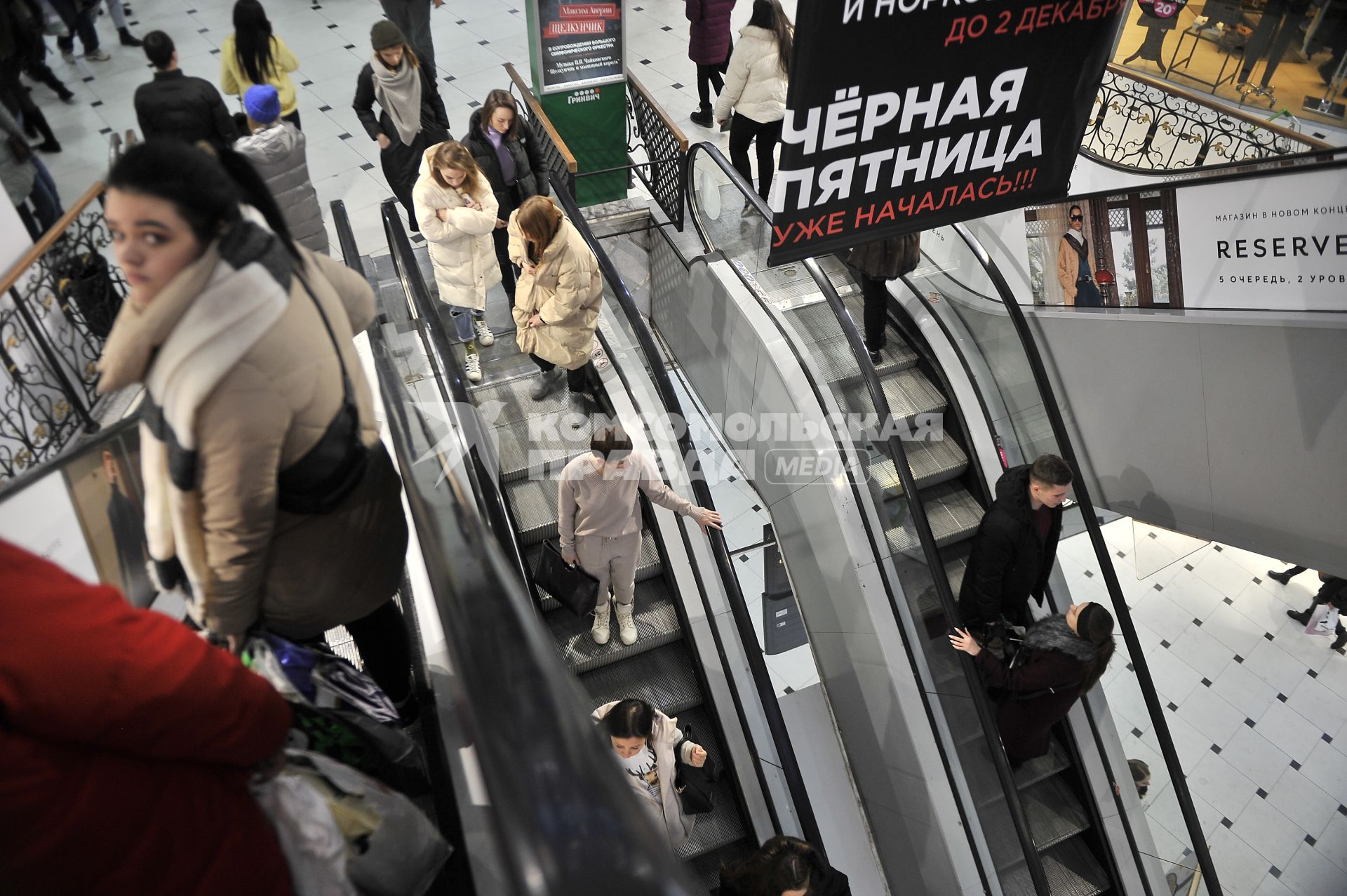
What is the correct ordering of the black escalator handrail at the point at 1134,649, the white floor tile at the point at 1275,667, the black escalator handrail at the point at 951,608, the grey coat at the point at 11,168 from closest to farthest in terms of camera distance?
1. the black escalator handrail at the point at 951,608
2. the black escalator handrail at the point at 1134,649
3. the grey coat at the point at 11,168
4. the white floor tile at the point at 1275,667

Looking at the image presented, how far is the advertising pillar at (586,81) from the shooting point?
7.84 metres

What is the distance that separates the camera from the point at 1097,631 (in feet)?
13.7

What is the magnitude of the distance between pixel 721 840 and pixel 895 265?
3.84 metres

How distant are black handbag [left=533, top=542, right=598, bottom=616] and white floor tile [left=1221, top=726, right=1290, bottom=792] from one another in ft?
22.1

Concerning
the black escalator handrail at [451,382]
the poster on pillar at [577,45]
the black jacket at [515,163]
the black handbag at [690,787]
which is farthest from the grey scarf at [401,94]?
the black handbag at [690,787]

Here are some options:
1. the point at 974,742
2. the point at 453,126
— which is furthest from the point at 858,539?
the point at 453,126

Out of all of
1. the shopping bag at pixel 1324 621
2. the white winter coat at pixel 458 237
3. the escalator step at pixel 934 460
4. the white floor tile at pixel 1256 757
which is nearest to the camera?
the white winter coat at pixel 458 237

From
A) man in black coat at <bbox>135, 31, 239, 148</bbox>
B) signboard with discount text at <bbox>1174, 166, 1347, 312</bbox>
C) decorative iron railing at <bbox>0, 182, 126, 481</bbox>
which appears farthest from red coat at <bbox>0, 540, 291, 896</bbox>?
signboard with discount text at <bbox>1174, 166, 1347, 312</bbox>

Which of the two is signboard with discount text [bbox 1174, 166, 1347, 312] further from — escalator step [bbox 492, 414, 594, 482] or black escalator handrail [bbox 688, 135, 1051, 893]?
escalator step [bbox 492, 414, 594, 482]

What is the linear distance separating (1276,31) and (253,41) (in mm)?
8100

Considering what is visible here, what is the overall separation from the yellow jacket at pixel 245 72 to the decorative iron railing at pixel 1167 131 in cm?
685

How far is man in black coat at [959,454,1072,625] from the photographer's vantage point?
4406 millimetres

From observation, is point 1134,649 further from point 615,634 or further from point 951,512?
point 615,634

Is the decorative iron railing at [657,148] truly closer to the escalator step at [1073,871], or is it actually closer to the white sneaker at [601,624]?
the white sneaker at [601,624]
